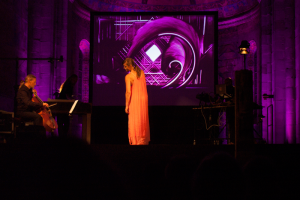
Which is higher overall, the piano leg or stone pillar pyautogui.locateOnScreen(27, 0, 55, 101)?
stone pillar pyautogui.locateOnScreen(27, 0, 55, 101)

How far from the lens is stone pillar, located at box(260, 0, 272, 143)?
32.6 ft

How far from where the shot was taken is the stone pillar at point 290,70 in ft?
28.6

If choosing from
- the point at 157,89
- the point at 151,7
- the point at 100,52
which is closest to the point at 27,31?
the point at 100,52

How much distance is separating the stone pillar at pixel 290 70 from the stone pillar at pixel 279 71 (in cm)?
32

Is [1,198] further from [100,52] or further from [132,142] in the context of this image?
[100,52]

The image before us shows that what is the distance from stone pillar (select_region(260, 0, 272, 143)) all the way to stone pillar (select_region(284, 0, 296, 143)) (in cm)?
102

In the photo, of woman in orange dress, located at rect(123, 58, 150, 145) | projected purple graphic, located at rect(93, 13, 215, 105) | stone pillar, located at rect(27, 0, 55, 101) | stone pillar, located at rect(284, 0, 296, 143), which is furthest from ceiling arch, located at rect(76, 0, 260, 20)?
woman in orange dress, located at rect(123, 58, 150, 145)

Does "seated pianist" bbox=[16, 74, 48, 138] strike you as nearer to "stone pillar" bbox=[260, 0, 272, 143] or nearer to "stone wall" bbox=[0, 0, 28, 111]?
"stone wall" bbox=[0, 0, 28, 111]

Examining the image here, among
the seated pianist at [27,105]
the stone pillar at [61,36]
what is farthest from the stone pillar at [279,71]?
the stone pillar at [61,36]

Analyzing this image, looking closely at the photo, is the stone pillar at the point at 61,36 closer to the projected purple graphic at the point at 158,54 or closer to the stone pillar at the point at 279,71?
the projected purple graphic at the point at 158,54

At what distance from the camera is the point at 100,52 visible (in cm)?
1078

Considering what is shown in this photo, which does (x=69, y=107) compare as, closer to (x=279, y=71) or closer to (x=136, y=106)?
(x=136, y=106)

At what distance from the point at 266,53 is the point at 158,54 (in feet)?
11.9

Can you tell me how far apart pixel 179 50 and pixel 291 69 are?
375cm
